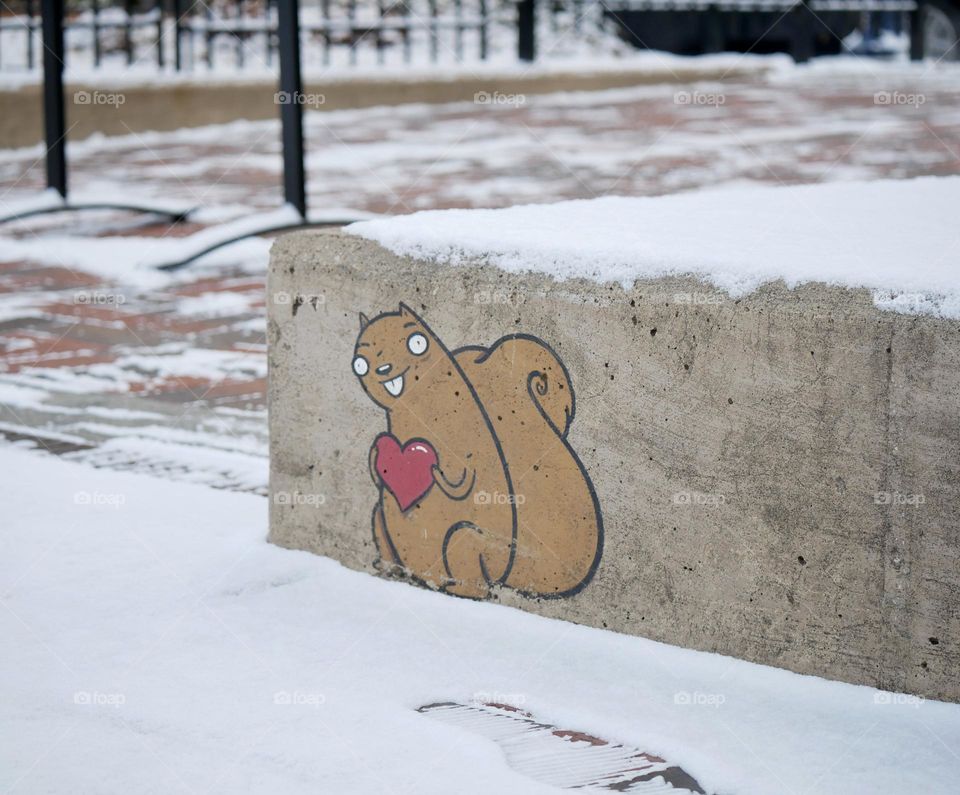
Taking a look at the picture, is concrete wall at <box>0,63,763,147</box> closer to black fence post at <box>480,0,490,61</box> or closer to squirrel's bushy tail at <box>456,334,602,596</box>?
black fence post at <box>480,0,490,61</box>

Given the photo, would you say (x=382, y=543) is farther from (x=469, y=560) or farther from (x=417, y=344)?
(x=417, y=344)

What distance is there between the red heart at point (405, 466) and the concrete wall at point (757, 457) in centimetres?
24

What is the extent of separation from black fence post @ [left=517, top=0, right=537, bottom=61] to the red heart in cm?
1199

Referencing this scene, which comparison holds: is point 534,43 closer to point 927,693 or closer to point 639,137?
point 639,137

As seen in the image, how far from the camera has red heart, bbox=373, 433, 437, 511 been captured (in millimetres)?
2676

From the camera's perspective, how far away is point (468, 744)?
83.5 inches

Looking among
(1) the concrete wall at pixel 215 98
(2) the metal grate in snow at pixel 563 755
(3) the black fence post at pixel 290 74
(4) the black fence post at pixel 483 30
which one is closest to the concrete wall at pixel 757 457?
(2) the metal grate in snow at pixel 563 755

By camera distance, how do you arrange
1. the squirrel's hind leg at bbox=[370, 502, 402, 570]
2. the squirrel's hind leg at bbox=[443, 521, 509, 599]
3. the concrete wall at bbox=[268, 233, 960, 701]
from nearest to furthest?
the concrete wall at bbox=[268, 233, 960, 701], the squirrel's hind leg at bbox=[443, 521, 509, 599], the squirrel's hind leg at bbox=[370, 502, 402, 570]

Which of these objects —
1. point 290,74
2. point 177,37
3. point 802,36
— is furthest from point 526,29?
point 290,74

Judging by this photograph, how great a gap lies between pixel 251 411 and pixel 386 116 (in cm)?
946

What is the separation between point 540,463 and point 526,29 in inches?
484

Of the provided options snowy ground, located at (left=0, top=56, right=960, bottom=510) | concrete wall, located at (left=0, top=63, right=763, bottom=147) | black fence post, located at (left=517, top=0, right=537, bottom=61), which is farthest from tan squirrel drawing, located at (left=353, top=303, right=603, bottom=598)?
black fence post, located at (left=517, top=0, right=537, bottom=61)

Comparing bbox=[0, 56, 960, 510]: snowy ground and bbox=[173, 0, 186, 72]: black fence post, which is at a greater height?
bbox=[173, 0, 186, 72]: black fence post

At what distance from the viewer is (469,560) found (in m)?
2.66
